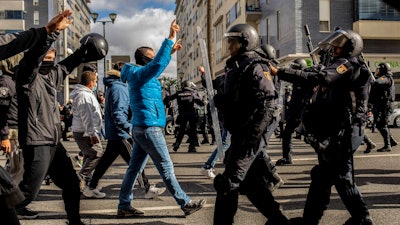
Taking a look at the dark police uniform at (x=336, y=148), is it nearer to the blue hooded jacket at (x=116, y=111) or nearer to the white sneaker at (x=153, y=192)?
the white sneaker at (x=153, y=192)

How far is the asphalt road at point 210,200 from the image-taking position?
520 centimetres

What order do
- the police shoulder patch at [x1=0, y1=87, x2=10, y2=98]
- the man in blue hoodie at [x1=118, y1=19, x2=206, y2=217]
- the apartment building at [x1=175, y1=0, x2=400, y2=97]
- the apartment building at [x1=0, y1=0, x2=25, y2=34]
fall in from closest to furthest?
the man in blue hoodie at [x1=118, y1=19, x2=206, y2=217] < the police shoulder patch at [x1=0, y1=87, x2=10, y2=98] < the apartment building at [x1=175, y1=0, x2=400, y2=97] < the apartment building at [x1=0, y1=0, x2=25, y2=34]

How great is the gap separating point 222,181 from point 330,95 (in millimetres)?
1203

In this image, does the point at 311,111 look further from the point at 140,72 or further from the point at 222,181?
the point at 140,72

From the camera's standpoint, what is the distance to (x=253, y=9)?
38.4m

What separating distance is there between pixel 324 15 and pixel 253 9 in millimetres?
7727

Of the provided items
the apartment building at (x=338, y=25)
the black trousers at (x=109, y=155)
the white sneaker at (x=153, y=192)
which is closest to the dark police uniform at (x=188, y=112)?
the black trousers at (x=109, y=155)

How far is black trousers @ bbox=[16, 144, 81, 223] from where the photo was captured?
4090 millimetres

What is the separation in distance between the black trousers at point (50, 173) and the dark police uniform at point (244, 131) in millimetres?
1319

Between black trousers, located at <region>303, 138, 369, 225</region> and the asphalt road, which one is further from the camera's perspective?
the asphalt road

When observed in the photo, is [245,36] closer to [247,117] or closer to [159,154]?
[247,117]

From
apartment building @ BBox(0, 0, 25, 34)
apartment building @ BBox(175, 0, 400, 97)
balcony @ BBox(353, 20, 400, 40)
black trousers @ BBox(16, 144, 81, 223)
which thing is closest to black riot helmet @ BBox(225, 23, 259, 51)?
black trousers @ BBox(16, 144, 81, 223)

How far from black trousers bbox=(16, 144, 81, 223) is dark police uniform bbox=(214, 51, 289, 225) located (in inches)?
51.9

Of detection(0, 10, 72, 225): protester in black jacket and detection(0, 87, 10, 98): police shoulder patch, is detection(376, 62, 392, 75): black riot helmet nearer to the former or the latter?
detection(0, 87, 10, 98): police shoulder patch
